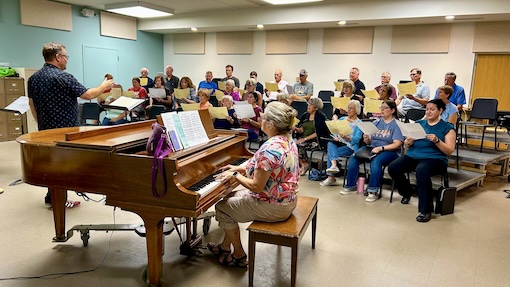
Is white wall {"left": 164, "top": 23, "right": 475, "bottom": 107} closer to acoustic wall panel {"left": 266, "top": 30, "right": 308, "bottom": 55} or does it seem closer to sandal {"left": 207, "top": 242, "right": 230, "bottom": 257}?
acoustic wall panel {"left": 266, "top": 30, "right": 308, "bottom": 55}

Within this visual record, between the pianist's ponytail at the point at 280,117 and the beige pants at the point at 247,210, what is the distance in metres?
0.48

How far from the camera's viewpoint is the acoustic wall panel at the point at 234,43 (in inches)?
382

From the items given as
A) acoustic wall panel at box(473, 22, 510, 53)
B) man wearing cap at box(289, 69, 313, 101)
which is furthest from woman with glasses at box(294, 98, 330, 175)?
acoustic wall panel at box(473, 22, 510, 53)

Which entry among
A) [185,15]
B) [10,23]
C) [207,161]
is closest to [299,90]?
[185,15]

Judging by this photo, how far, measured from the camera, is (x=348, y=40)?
8.45m

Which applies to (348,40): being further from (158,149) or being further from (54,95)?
(158,149)

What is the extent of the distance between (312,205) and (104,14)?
8.76 metres

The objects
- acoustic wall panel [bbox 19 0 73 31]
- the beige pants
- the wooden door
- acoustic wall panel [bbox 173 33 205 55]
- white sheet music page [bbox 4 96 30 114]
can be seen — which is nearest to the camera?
the beige pants

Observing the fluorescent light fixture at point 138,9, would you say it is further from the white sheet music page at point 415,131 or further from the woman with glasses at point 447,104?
the white sheet music page at point 415,131

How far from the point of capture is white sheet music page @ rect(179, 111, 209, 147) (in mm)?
2398

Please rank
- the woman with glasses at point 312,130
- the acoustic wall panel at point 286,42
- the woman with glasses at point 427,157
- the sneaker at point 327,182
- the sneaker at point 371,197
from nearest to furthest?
the woman with glasses at point 427,157 → the sneaker at point 371,197 → the sneaker at point 327,182 → the woman with glasses at point 312,130 → the acoustic wall panel at point 286,42

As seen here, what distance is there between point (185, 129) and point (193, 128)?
10 centimetres

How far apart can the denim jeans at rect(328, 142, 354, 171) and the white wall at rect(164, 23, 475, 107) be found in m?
4.09

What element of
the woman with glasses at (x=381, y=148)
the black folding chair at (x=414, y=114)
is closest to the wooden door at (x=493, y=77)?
the black folding chair at (x=414, y=114)
